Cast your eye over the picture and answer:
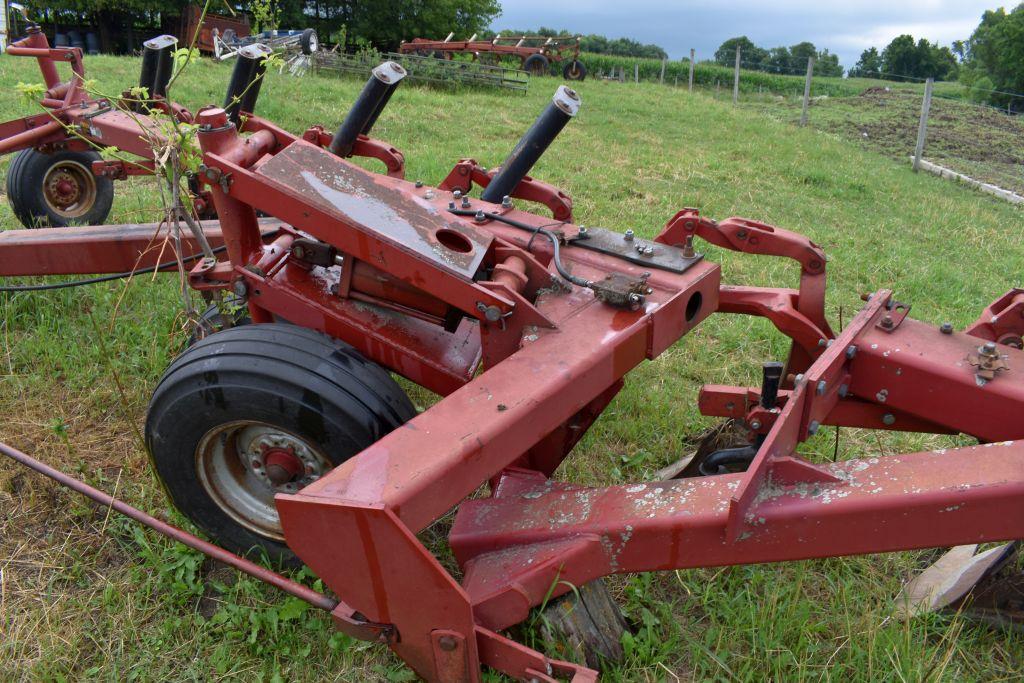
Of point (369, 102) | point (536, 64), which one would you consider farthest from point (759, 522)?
point (536, 64)

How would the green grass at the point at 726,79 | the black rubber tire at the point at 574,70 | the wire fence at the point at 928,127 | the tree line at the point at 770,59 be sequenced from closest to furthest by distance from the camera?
the wire fence at the point at 928,127, the black rubber tire at the point at 574,70, the green grass at the point at 726,79, the tree line at the point at 770,59

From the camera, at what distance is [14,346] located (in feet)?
12.7

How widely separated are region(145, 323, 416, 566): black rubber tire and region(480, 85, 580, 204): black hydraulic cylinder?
104cm

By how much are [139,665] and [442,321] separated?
1.38 metres

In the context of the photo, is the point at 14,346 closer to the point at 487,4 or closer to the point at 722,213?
the point at 722,213

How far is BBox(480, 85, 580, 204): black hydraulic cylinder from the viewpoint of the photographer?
2.86m

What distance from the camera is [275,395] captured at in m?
2.27

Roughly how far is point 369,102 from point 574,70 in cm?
2101

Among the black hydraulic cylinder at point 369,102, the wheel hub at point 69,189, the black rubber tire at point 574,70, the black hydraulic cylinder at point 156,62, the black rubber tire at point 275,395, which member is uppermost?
the black rubber tire at point 574,70

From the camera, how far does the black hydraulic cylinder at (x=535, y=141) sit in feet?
9.39

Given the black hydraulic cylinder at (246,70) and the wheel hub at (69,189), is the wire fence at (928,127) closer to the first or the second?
the black hydraulic cylinder at (246,70)

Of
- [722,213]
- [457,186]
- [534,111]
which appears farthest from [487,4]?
[457,186]

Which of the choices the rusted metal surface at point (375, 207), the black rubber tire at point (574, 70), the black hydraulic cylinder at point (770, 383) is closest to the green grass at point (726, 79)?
the black rubber tire at point (574, 70)

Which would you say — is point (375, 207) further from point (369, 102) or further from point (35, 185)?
point (35, 185)
